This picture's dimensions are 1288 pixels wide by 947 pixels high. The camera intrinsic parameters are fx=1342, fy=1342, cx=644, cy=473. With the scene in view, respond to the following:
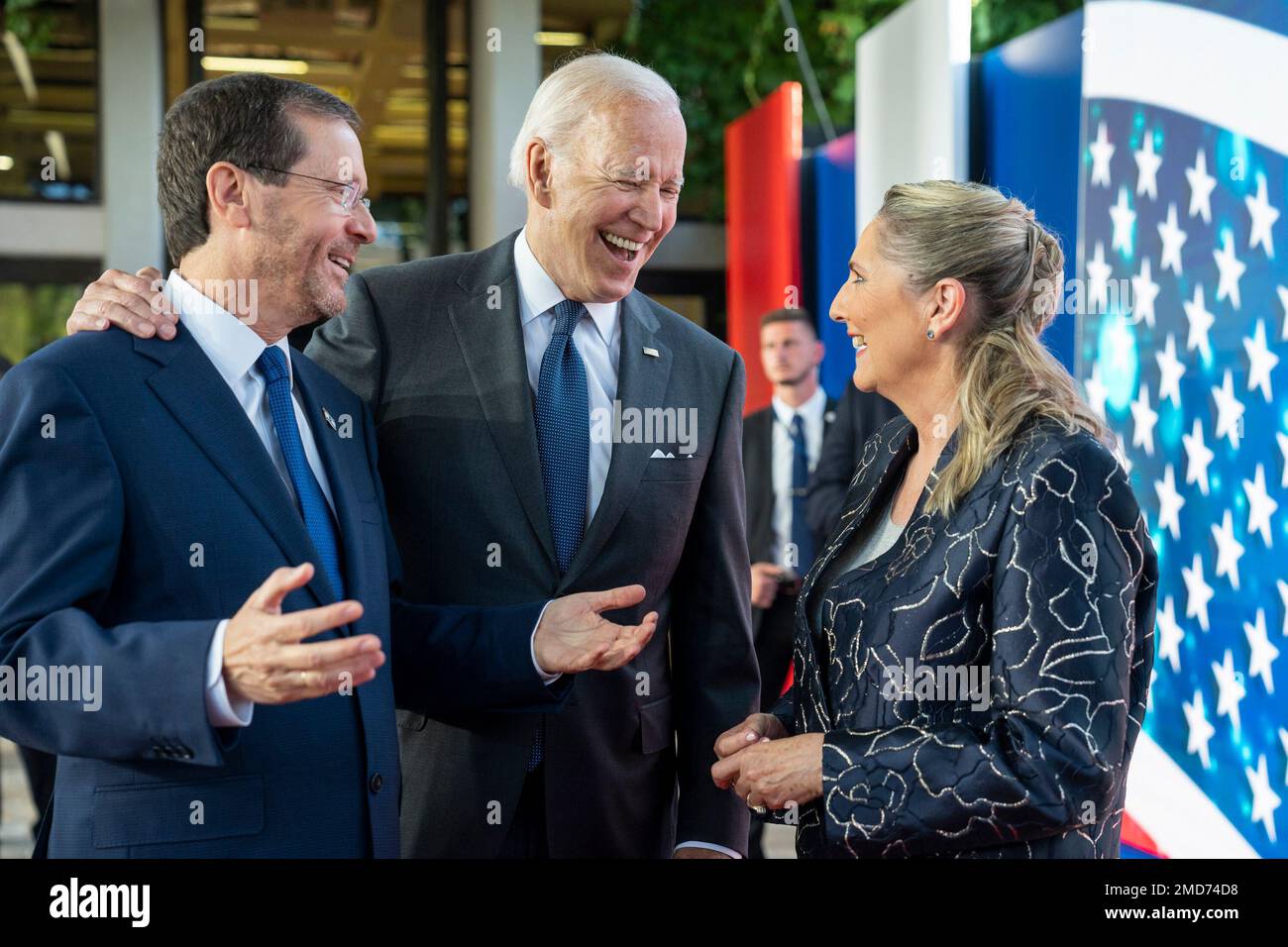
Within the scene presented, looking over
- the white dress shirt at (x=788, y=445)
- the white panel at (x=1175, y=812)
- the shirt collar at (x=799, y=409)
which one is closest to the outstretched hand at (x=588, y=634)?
the white panel at (x=1175, y=812)

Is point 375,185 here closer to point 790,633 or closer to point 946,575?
point 790,633

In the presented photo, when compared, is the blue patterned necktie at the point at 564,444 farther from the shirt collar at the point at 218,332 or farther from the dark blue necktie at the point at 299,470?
the shirt collar at the point at 218,332

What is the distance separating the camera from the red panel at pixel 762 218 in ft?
21.3

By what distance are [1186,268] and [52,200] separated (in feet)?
23.5

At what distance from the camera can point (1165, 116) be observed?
3227mm

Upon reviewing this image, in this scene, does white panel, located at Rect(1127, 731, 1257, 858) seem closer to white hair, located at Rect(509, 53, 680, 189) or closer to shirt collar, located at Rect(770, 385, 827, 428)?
white hair, located at Rect(509, 53, 680, 189)

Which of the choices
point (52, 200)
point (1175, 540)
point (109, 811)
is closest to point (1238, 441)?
point (1175, 540)

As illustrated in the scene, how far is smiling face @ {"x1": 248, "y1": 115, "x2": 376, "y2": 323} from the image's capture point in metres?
1.86

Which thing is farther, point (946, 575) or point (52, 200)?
point (52, 200)

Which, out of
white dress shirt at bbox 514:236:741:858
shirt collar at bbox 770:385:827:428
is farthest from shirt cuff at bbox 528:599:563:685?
shirt collar at bbox 770:385:827:428

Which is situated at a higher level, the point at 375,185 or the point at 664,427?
the point at 375,185

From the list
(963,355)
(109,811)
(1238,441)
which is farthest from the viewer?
(1238,441)

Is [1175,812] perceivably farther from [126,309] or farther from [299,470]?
[126,309]

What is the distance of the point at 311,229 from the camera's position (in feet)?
6.24
